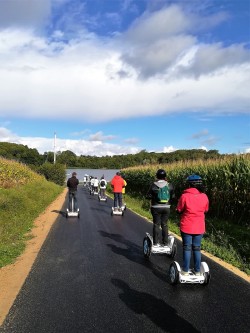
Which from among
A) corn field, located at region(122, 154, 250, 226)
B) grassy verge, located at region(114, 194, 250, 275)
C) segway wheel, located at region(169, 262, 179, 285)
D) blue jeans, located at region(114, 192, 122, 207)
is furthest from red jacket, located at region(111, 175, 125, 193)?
segway wheel, located at region(169, 262, 179, 285)

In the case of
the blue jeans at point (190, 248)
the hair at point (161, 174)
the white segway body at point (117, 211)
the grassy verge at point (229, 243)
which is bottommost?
the grassy verge at point (229, 243)

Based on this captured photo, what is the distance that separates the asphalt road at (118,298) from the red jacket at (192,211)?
104 centimetres

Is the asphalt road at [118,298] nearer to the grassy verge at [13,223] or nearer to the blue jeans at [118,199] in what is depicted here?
the grassy verge at [13,223]

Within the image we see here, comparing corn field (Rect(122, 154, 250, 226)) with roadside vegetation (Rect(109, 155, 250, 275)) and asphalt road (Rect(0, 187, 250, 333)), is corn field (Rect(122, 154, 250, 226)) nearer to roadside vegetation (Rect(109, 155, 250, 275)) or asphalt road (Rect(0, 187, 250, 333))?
roadside vegetation (Rect(109, 155, 250, 275))

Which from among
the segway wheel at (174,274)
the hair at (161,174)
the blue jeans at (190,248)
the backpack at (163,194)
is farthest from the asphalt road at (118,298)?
the hair at (161,174)

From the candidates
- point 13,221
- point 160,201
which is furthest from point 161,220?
point 13,221

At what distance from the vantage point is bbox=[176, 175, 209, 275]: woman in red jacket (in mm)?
6336

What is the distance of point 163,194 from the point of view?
324 inches

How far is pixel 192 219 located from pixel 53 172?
4633cm

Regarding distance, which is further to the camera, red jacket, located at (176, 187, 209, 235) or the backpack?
the backpack

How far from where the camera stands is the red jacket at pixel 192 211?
6.34m

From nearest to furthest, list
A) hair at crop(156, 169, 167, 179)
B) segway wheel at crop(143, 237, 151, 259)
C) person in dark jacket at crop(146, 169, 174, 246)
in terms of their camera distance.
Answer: hair at crop(156, 169, 167, 179), person in dark jacket at crop(146, 169, 174, 246), segway wheel at crop(143, 237, 151, 259)

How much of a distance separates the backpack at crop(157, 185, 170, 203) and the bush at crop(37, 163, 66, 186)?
43.5 m

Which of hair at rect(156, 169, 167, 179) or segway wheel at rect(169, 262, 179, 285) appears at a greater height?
hair at rect(156, 169, 167, 179)
